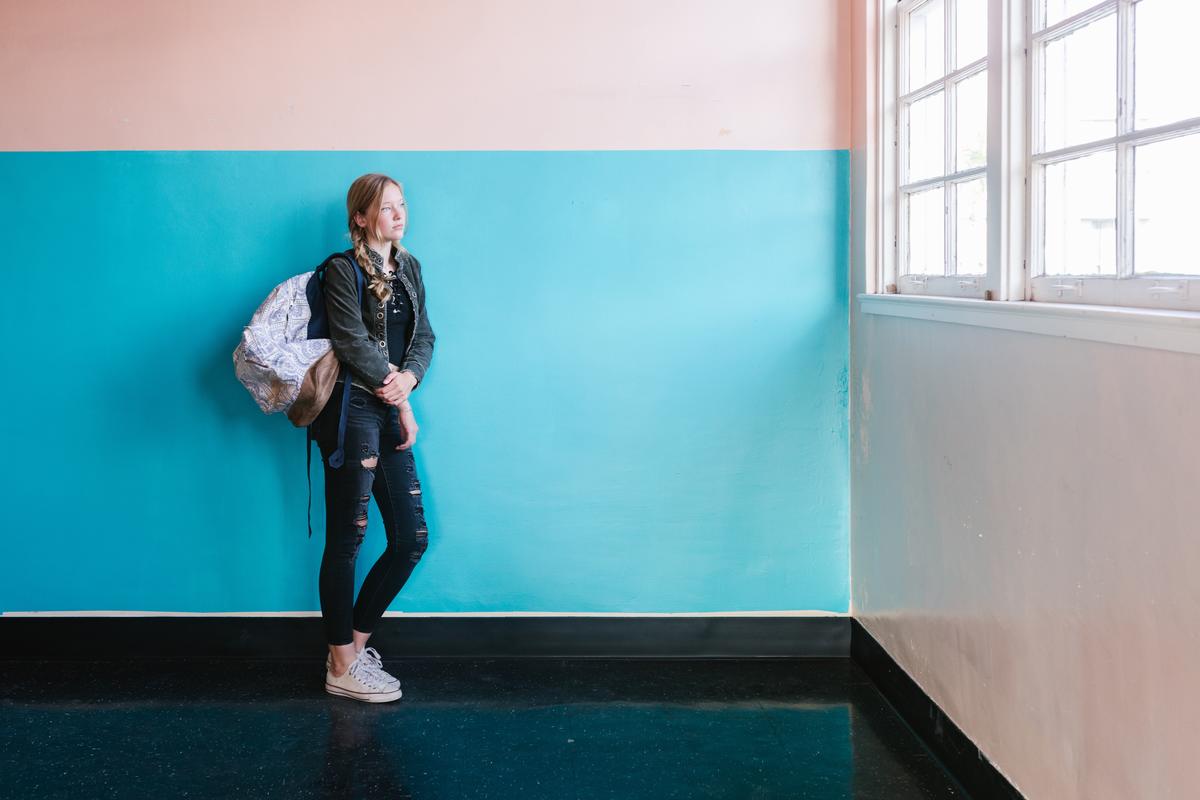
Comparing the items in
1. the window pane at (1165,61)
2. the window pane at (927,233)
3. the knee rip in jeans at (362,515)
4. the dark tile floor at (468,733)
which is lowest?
the dark tile floor at (468,733)

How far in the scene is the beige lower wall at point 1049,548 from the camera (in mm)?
1779

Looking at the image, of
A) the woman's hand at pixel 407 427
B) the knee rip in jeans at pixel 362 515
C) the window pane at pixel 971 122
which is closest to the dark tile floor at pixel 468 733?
the knee rip in jeans at pixel 362 515

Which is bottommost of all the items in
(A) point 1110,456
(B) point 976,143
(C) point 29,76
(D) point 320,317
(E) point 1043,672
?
(E) point 1043,672

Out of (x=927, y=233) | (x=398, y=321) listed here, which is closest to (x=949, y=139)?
(x=927, y=233)

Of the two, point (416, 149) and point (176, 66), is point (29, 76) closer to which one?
point (176, 66)

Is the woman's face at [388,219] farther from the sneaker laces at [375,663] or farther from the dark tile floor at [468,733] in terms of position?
the dark tile floor at [468,733]

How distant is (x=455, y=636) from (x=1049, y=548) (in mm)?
2082

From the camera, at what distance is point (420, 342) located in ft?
11.1

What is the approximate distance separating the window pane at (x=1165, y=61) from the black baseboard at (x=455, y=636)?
2.13 metres

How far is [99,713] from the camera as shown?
3182 millimetres

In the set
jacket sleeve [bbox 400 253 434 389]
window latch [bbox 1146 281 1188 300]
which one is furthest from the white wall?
jacket sleeve [bbox 400 253 434 389]

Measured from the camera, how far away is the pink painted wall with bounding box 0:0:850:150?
11.5 feet

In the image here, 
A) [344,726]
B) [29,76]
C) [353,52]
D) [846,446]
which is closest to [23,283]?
[29,76]

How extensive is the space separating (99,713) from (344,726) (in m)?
0.75
